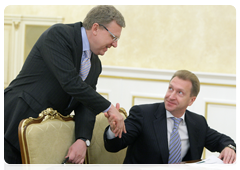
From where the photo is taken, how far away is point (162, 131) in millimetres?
2174

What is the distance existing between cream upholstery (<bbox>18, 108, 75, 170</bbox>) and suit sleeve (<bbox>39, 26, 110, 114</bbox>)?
211mm

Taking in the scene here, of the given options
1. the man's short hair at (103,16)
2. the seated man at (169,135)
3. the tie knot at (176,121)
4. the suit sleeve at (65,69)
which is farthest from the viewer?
the tie knot at (176,121)

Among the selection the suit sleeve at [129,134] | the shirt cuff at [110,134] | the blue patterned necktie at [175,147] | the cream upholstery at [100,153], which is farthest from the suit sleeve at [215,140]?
the shirt cuff at [110,134]

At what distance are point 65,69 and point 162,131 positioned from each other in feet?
2.75

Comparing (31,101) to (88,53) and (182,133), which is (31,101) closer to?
(88,53)

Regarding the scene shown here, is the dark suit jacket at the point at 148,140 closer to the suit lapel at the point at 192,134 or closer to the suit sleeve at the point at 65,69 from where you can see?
the suit lapel at the point at 192,134

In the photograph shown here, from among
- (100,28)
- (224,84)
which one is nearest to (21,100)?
(100,28)

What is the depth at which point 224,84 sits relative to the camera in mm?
3801

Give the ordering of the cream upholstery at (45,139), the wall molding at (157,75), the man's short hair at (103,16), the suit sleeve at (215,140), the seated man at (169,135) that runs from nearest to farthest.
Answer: the cream upholstery at (45,139), the man's short hair at (103,16), the seated man at (169,135), the suit sleeve at (215,140), the wall molding at (157,75)

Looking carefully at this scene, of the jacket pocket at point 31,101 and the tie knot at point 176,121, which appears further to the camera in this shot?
the tie knot at point 176,121

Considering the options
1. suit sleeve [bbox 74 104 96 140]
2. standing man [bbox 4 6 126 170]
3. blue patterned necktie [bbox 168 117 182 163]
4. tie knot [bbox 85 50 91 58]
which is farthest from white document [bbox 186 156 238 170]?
tie knot [bbox 85 50 91 58]

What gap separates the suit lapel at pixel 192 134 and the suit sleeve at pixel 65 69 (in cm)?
80

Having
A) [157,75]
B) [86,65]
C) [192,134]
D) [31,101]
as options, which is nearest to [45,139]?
[31,101]

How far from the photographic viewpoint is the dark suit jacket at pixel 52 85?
176cm
